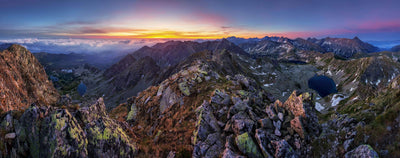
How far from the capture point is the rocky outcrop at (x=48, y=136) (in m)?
12.5

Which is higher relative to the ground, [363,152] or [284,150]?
[363,152]

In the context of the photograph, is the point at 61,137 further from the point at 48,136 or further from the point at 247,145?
the point at 247,145

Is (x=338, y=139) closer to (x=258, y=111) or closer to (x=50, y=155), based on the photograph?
(x=258, y=111)

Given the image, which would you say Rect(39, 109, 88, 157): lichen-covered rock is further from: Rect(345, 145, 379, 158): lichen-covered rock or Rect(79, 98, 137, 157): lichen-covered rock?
Rect(345, 145, 379, 158): lichen-covered rock

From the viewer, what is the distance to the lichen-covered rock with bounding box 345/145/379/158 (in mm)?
11242

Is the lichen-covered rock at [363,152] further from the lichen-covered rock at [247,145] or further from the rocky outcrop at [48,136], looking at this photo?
the rocky outcrop at [48,136]

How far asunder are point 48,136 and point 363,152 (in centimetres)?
2458

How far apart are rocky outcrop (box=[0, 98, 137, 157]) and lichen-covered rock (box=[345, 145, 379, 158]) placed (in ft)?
68.9

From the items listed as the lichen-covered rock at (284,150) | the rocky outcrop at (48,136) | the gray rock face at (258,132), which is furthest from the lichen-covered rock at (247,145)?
the rocky outcrop at (48,136)

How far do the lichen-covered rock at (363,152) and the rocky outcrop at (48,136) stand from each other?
21.0m

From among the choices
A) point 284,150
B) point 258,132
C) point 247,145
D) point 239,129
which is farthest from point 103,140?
point 284,150

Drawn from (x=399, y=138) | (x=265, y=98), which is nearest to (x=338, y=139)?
(x=399, y=138)

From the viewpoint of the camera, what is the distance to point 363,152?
11586 millimetres

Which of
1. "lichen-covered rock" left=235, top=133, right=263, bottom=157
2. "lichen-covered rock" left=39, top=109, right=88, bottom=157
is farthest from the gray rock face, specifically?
"lichen-covered rock" left=39, top=109, right=88, bottom=157
